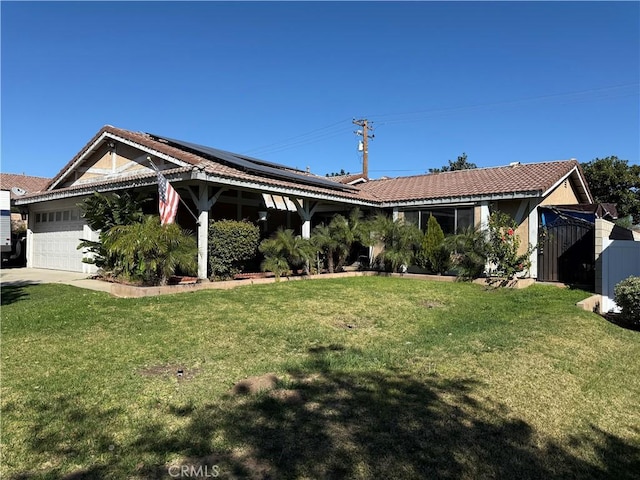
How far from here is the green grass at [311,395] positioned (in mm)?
3043

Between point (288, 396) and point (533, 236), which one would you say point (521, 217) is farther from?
point (288, 396)

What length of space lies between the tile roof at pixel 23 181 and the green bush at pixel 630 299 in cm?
2740

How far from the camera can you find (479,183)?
15.4 metres

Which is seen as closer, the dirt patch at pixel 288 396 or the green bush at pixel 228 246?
the dirt patch at pixel 288 396

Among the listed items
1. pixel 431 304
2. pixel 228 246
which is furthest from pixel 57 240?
pixel 431 304

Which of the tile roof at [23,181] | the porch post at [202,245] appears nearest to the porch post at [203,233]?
the porch post at [202,245]

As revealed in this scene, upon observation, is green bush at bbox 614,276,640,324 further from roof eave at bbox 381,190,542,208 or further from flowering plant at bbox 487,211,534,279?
roof eave at bbox 381,190,542,208

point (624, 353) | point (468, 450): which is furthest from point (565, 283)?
point (468, 450)

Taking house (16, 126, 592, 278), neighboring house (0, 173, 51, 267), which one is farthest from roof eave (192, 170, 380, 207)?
neighboring house (0, 173, 51, 267)

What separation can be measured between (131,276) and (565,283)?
39.7ft

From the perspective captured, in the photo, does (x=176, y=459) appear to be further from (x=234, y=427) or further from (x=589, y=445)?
(x=589, y=445)

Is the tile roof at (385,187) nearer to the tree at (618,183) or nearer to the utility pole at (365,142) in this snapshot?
the utility pole at (365,142)

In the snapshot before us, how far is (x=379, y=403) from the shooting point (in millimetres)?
3990

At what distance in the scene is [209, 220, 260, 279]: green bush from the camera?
11219mm
